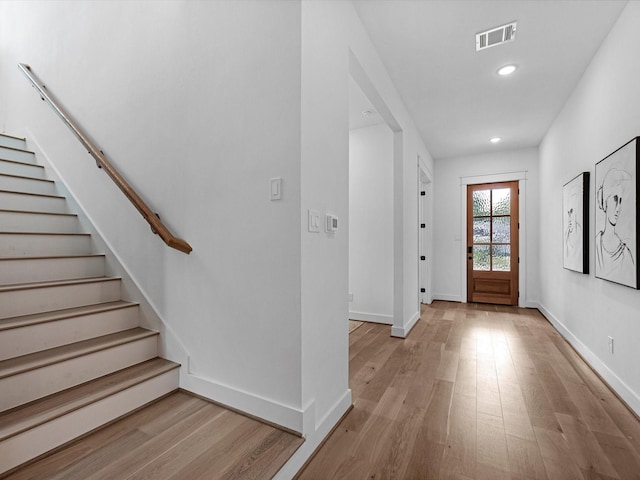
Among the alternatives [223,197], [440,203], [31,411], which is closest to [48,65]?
[223,197]

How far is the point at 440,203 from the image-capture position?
240 inches

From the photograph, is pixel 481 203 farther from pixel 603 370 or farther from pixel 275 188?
pixel 275 188

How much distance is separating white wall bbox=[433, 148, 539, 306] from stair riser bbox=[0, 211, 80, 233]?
5563 mm

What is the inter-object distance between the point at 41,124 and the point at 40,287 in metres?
2.07

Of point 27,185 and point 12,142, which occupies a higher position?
point 12,142

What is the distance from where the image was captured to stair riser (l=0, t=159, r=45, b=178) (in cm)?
278

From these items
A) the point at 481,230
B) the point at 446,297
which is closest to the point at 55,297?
the point at 446,297

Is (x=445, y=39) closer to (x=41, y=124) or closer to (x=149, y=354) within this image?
(x=149, y=354)

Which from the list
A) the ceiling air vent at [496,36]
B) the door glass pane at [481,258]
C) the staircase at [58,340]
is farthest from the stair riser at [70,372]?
the door glass pane at [481,258]

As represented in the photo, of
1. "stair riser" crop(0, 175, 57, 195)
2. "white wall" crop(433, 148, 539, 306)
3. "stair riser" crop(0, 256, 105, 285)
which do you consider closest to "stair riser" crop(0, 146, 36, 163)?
"stair riser" crop(0, 175, 57, 195)

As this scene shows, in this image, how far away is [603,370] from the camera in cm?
254

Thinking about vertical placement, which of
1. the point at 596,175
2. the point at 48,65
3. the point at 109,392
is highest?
the point at 48,65

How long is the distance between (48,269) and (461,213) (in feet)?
19.2

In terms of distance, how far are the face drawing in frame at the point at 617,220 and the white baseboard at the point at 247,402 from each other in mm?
2267
